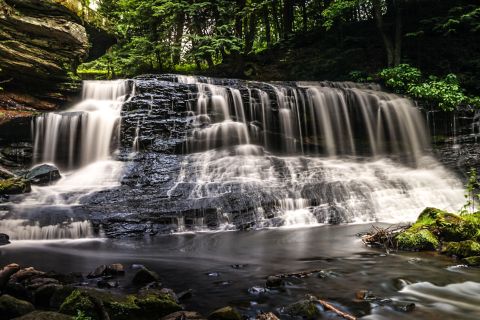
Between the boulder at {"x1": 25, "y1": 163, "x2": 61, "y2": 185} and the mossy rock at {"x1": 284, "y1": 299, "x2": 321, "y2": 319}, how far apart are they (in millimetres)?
9602

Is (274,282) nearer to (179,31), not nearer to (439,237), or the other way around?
(439,237)

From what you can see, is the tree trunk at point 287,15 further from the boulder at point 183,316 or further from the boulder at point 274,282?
the boulder at point 183,316

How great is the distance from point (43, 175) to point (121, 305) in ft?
29.5

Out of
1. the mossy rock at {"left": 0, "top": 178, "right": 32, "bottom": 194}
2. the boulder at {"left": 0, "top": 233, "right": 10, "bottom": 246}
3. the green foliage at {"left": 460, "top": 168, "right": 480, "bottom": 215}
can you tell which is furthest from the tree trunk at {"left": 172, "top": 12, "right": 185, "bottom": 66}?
the green foliage at {"left": 460, "top": 168, "right": 480, "bottom": 215}

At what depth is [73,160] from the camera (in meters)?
12.8

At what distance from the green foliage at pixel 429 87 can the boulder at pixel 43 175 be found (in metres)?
A: 13.2

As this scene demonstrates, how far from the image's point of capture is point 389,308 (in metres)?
3.61

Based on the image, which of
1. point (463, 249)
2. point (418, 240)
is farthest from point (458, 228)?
point (463, 249)

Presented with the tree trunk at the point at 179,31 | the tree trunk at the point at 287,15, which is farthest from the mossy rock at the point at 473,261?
the tree trunk at the point at 287,15

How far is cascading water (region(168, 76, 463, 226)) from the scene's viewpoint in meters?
9.59

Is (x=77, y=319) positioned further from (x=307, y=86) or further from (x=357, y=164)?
(x=307, y=86)

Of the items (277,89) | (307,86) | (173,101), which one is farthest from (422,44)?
(173,101)

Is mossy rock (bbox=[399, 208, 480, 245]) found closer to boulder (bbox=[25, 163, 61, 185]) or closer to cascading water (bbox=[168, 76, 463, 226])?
cascading water (bbox=[168, 76, 463, 226])

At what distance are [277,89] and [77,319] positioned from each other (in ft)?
41.7
